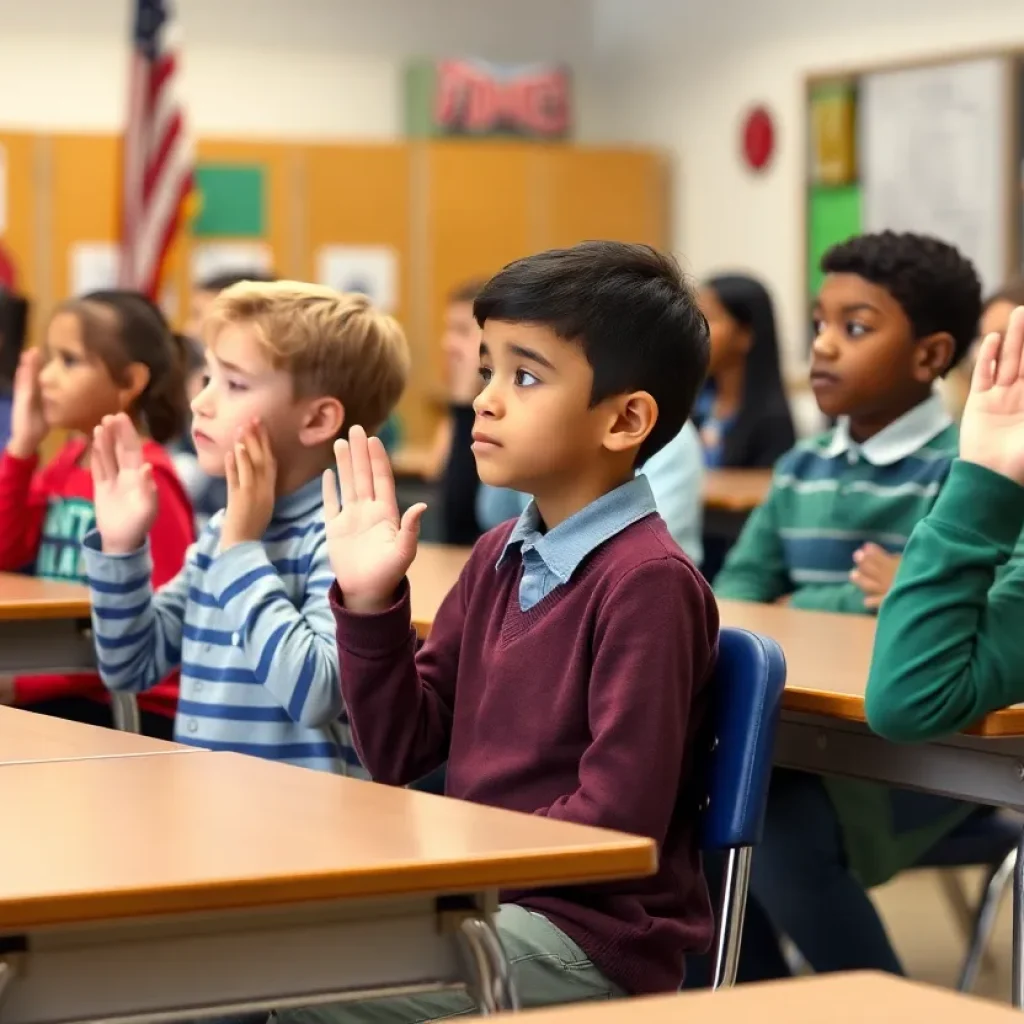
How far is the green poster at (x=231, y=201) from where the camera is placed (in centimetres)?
802

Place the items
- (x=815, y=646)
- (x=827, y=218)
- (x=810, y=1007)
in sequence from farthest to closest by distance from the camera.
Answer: (x=827, y=218) < (x=815, y=646) < (x=810, y=1007)

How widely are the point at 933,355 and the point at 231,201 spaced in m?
5.48

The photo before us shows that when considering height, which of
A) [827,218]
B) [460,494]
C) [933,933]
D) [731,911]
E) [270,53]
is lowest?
[933,933]

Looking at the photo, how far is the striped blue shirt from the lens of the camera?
213cm

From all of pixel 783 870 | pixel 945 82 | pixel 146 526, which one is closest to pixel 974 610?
pixel 783 870

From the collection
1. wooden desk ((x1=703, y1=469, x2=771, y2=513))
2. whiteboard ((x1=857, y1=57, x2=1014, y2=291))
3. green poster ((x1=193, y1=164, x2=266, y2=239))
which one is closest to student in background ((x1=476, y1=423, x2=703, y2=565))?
wooden desk ((x1=703, y1=469, x2=771, y2=513))

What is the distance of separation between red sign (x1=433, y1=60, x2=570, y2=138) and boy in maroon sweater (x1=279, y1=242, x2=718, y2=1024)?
6.74 m

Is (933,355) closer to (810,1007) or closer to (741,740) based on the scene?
(741,740)

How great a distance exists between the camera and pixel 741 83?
848 centimetres

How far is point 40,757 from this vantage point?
1.67 meters

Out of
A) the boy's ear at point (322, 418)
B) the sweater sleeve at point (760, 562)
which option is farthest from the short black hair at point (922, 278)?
the boy's ear at point (322, 418)

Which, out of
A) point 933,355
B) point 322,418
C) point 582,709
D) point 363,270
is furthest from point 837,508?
point 363,270

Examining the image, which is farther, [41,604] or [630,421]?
[41,604]

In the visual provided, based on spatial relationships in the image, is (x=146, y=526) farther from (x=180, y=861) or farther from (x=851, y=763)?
(x=180, y=861)
